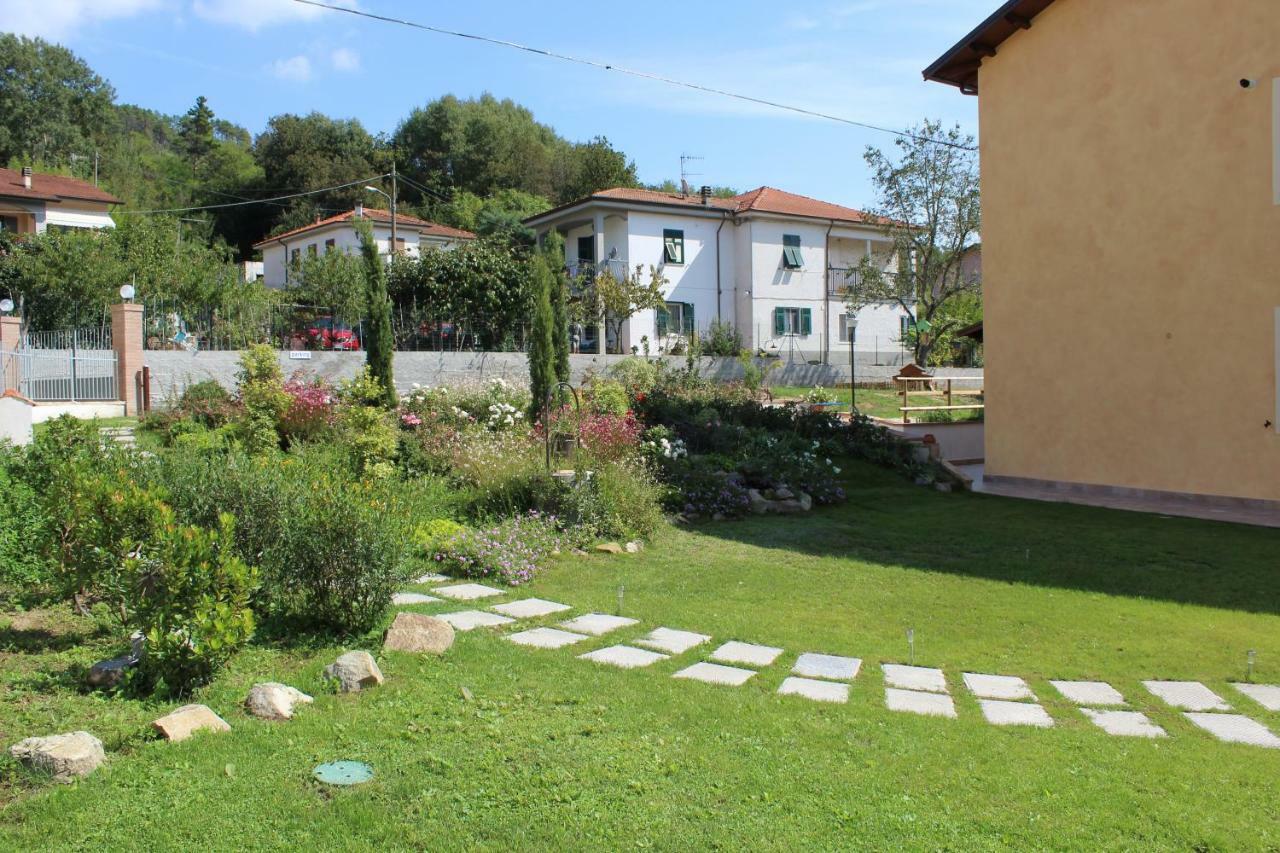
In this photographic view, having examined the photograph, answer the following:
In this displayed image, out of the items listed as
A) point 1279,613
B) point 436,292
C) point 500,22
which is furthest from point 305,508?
point 436,292

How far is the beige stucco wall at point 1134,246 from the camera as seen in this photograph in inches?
463

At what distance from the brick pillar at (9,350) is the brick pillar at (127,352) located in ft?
6.17

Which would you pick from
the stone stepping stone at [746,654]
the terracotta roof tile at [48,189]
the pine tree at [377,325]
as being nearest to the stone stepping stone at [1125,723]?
the stone stepping stone at [746,654]

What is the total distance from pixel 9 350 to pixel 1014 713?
20334 mm

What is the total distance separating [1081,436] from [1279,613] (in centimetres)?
700

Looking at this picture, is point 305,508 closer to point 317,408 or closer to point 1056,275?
point 317,408

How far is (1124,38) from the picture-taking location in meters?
13.0

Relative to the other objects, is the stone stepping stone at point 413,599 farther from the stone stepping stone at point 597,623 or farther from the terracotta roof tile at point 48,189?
the terracotta roof tile at point 48,189

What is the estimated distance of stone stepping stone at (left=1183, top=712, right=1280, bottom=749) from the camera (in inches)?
178

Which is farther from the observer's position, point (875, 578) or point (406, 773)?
point (875, 578)

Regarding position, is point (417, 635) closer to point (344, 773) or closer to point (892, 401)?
point (344, 773)

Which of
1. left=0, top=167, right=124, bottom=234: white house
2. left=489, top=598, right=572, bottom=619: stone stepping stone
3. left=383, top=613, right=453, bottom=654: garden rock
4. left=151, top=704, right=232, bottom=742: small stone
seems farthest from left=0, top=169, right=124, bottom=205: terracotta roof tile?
left=151, top=704, right=232, bottom=742: small stone

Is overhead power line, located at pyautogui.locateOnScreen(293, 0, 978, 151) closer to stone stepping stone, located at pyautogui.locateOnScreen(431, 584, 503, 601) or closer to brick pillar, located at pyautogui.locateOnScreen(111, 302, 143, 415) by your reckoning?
stone stepping stone, located at pyautogui.locateOnScreen(431, 584, 503, 601)

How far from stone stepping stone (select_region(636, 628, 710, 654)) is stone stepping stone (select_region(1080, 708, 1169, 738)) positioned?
2331mm
